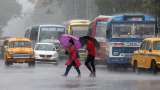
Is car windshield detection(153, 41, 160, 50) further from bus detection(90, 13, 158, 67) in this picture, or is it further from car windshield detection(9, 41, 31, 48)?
car windshield detection(9, 41, 31, 48)

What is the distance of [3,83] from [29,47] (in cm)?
1772

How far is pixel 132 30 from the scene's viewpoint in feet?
115

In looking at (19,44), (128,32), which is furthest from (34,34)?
(128,32)

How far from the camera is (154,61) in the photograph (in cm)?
2942

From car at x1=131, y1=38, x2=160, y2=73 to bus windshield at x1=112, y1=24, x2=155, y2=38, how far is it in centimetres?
308

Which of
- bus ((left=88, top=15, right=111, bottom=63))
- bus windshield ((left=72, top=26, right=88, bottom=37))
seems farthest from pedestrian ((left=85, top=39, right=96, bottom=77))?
bus windshield ((left=72, top=26, right=88, bottom=37))

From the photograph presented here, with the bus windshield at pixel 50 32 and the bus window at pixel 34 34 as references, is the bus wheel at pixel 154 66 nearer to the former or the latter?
the bus windshield at pixel 50 32

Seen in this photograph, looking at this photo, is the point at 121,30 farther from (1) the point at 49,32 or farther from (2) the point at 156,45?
(1) the point at 49,32

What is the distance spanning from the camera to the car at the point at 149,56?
2933cm

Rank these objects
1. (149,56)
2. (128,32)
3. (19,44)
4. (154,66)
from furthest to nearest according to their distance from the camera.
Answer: (19,44), (128,32), (149,56), (154,66)

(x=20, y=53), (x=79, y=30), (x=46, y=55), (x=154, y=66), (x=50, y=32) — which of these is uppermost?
(x=79, y=30)

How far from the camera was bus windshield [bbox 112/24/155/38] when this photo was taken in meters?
34.9

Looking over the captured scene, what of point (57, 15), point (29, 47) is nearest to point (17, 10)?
point (57, 15)

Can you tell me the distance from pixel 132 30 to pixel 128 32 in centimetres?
26
